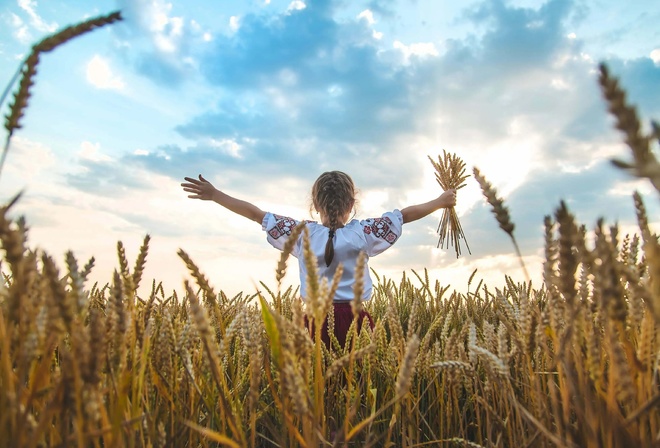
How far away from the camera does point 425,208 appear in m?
4.06

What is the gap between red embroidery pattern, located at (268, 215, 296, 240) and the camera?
148 inches

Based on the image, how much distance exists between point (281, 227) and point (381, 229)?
0.78 meters

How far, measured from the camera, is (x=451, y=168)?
444cm

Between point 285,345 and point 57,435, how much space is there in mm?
462

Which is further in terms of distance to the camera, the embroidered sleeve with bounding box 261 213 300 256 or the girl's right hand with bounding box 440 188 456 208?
the girl's right hand with bounding box 440 188 456 208

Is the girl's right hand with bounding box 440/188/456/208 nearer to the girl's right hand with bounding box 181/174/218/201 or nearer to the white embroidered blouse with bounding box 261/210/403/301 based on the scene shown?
the white embroidered blouse with bounding box 261/210/403/301

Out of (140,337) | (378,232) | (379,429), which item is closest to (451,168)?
(378,232)

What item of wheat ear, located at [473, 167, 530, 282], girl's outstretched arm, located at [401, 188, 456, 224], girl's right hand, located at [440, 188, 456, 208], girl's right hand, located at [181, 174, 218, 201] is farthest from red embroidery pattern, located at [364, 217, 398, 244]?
wheat ear, located at [473, 167, 530, 282]

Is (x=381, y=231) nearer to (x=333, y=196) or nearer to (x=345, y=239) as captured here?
(x=345, y=239)

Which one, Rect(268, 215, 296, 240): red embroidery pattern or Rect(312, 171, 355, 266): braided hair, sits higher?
Rect(312, 171, 355, 266): braided hair

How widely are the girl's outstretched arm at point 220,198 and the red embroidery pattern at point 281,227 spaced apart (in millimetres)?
155

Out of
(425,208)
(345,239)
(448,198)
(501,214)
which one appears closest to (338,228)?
(345,239)

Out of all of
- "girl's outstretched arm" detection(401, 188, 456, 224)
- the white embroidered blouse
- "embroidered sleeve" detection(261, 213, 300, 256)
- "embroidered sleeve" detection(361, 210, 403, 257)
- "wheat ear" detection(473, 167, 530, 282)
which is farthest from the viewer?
"girl's outstretched arm" detection(401, 188, 456, 224)

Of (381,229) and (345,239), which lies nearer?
(345,239)
